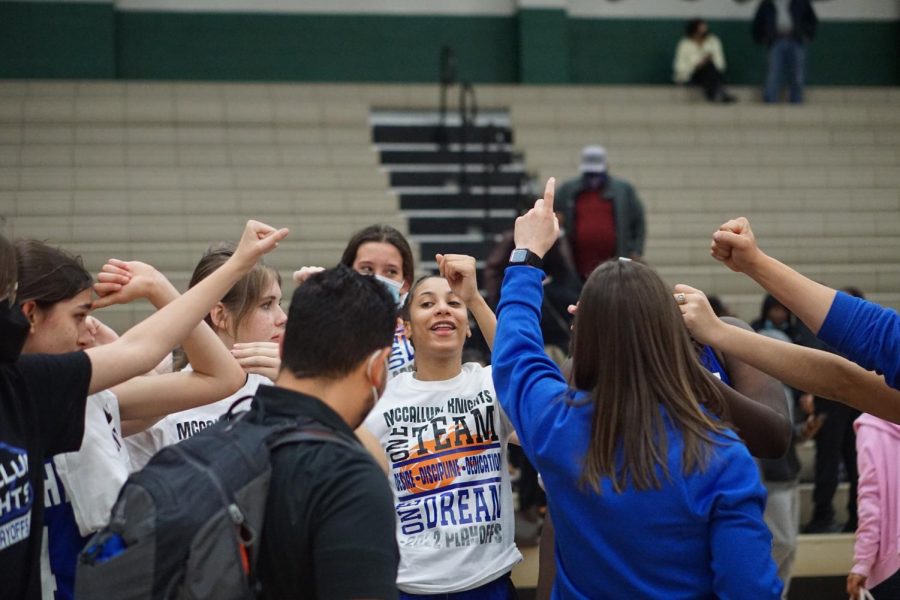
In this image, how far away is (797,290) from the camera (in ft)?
8.67

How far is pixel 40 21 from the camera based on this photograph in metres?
14.6

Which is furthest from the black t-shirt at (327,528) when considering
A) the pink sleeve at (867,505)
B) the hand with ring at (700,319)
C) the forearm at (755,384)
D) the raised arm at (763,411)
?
the pink sleeve at (867,505)

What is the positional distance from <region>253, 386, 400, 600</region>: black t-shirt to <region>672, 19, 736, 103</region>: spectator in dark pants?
45.2ft

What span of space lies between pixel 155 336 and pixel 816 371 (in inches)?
60.9

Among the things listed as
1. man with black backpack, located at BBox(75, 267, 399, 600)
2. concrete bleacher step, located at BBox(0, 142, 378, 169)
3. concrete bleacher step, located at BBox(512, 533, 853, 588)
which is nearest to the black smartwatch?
man with black backpack, located at BBox(75, 267, 399, 600)

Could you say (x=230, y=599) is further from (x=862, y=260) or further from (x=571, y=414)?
(x=862, y=260)

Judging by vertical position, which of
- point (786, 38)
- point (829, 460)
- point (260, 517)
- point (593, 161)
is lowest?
point (829, 460)

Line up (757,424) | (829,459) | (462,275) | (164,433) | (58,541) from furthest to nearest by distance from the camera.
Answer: (829,459)
(164,433)
(462,275)
(757,424)
(58,541)

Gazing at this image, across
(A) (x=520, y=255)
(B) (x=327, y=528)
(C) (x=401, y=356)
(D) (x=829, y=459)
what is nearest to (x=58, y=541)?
(B) (x=327, y=528)

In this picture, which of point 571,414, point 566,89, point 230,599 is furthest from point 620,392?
point 566,89

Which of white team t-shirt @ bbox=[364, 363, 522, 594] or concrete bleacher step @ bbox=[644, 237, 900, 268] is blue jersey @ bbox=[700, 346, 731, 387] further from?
concrete bleacher step @ bbox=[644, 237, 900, 268]

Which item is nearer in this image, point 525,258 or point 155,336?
point 155,336

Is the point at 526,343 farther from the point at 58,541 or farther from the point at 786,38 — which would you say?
the point at 786,38

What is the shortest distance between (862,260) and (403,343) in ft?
30.1
